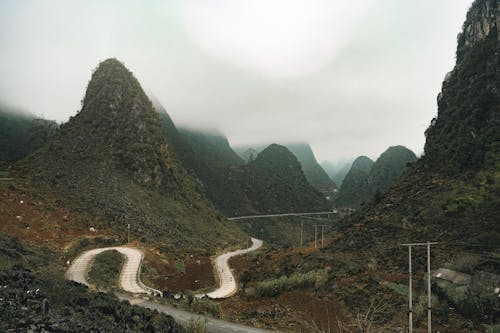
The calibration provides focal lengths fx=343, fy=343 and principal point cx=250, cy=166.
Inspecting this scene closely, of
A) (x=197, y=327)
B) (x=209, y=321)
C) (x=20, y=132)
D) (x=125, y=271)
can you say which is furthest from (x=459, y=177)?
(x=20, y=132)

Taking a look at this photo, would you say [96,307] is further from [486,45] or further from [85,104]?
[85,104]

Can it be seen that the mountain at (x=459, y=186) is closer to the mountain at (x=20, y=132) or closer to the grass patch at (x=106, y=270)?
the grass patch at (x=106, y=270)

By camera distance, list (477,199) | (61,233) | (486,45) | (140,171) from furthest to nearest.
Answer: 1. (140,171)
2. (486,45)
3. (61,233)
4. (477,199)

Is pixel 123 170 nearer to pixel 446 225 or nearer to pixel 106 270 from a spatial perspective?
pixel 106 270

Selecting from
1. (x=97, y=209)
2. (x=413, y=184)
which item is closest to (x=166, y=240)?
(x=97, y=209)

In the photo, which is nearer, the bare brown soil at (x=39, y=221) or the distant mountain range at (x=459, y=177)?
the distant mountain range at (x=459, y=177)

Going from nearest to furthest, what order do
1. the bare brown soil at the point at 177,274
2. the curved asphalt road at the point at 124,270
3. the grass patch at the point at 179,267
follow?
the curved asphalt road at the point at 124,270, the bare brown soil at the point at 177,274, the grass patch at the point at 179,267

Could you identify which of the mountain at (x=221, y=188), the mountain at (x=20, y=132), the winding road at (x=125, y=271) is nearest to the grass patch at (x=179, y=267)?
the winding road at (x=125, y=271)
